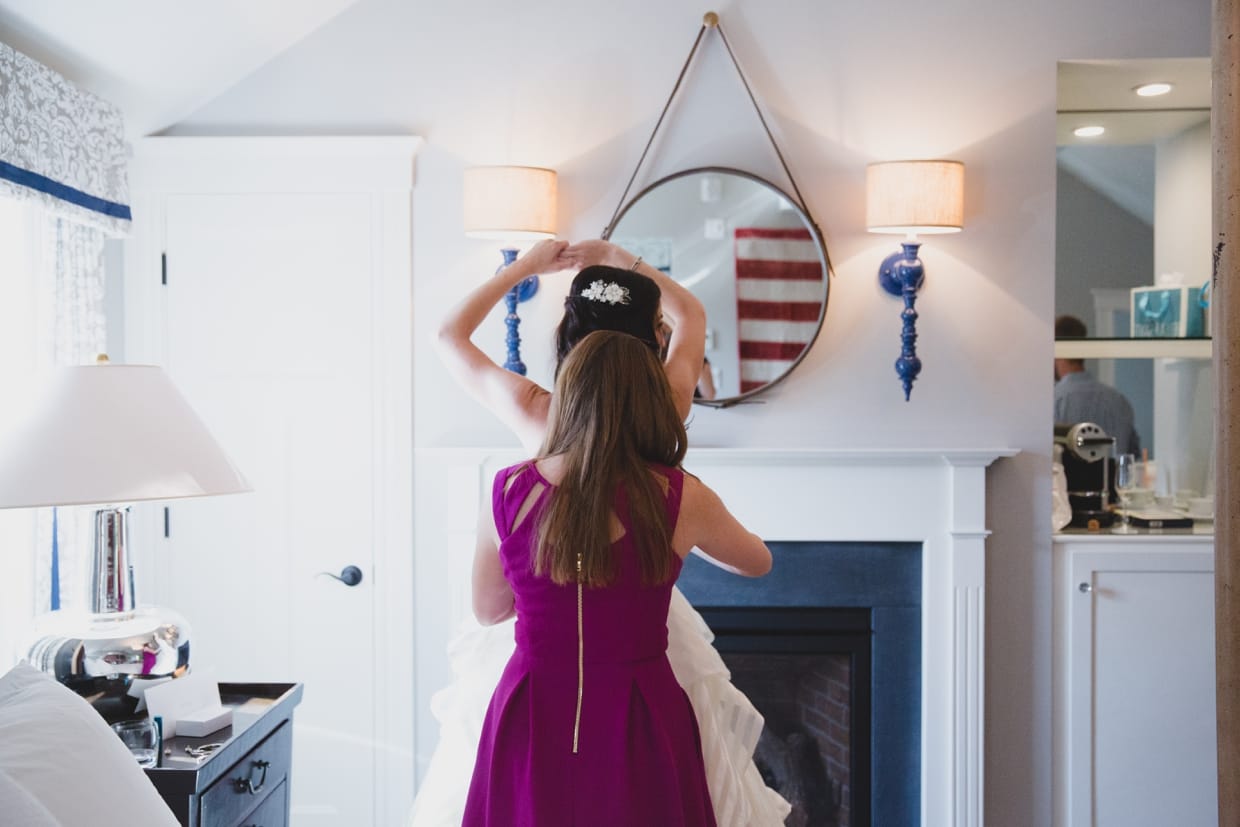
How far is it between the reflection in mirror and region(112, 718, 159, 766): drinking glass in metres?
2.77

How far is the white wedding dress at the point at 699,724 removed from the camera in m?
2.05

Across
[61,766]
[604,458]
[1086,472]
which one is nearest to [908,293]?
[1086,472]

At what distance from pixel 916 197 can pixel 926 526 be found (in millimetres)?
904

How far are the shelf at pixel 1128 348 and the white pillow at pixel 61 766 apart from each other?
279 cm

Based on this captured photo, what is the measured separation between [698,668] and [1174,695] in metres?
1.76

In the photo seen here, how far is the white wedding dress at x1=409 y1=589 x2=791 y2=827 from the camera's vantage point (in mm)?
2047

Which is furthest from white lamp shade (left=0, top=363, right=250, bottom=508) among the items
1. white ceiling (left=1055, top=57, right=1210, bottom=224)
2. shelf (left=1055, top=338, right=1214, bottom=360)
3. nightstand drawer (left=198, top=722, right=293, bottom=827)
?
white ceiling (left=1055, top=57, right=1210, bottom=224)

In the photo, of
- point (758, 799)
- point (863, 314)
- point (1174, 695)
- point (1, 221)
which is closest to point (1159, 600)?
point (1174, 695)

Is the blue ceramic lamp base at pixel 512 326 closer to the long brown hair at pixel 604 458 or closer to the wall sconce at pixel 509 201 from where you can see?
the wall sconce at pixel 509 201

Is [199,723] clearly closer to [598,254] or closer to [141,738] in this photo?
[141,738]

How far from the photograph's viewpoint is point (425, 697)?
3240 mm

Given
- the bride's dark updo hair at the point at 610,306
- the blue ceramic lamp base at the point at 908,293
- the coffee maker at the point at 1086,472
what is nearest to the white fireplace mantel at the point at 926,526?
the blue ceramic lamp base at the point at 908,293

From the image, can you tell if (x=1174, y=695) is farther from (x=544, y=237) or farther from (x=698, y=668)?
(x=544, y=237)

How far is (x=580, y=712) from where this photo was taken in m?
1.85
